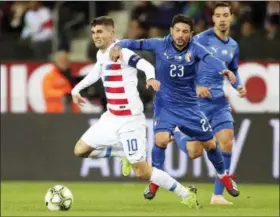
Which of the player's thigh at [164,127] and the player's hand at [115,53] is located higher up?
the player's hand at [115,53]

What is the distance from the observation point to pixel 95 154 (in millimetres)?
14797

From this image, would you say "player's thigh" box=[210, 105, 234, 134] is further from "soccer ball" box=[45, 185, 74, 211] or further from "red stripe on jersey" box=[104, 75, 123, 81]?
"soccer ball" box=[45, 185, 74, 211]

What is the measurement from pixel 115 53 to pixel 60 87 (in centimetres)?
630

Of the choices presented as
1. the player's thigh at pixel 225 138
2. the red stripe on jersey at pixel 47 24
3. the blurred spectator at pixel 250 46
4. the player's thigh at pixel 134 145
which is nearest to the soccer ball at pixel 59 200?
the player's thigh at pixel 134 145

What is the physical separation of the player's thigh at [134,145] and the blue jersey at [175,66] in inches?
26.9

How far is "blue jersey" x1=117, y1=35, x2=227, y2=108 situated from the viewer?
14344 millimetres

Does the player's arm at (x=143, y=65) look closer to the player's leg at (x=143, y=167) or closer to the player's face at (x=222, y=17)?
the player's leg at (x=143, y=167)

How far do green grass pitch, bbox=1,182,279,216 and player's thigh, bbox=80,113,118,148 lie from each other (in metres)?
0.78

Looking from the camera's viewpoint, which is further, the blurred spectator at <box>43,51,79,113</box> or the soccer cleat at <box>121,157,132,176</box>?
the blurred spectator at <box>43,51,79,113</box>

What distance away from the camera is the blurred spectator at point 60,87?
20.1 meters

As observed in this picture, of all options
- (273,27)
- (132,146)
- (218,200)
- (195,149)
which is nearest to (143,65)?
(132,146)

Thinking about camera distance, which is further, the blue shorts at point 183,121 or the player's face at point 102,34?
the blue shorts at point 183,121

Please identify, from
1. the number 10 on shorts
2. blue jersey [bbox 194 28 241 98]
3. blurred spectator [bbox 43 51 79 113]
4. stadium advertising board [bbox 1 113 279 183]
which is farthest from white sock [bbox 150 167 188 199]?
blurred spectator [bbox 43 51 79 113]

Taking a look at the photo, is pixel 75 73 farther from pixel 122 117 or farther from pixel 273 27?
pixel 122 117
